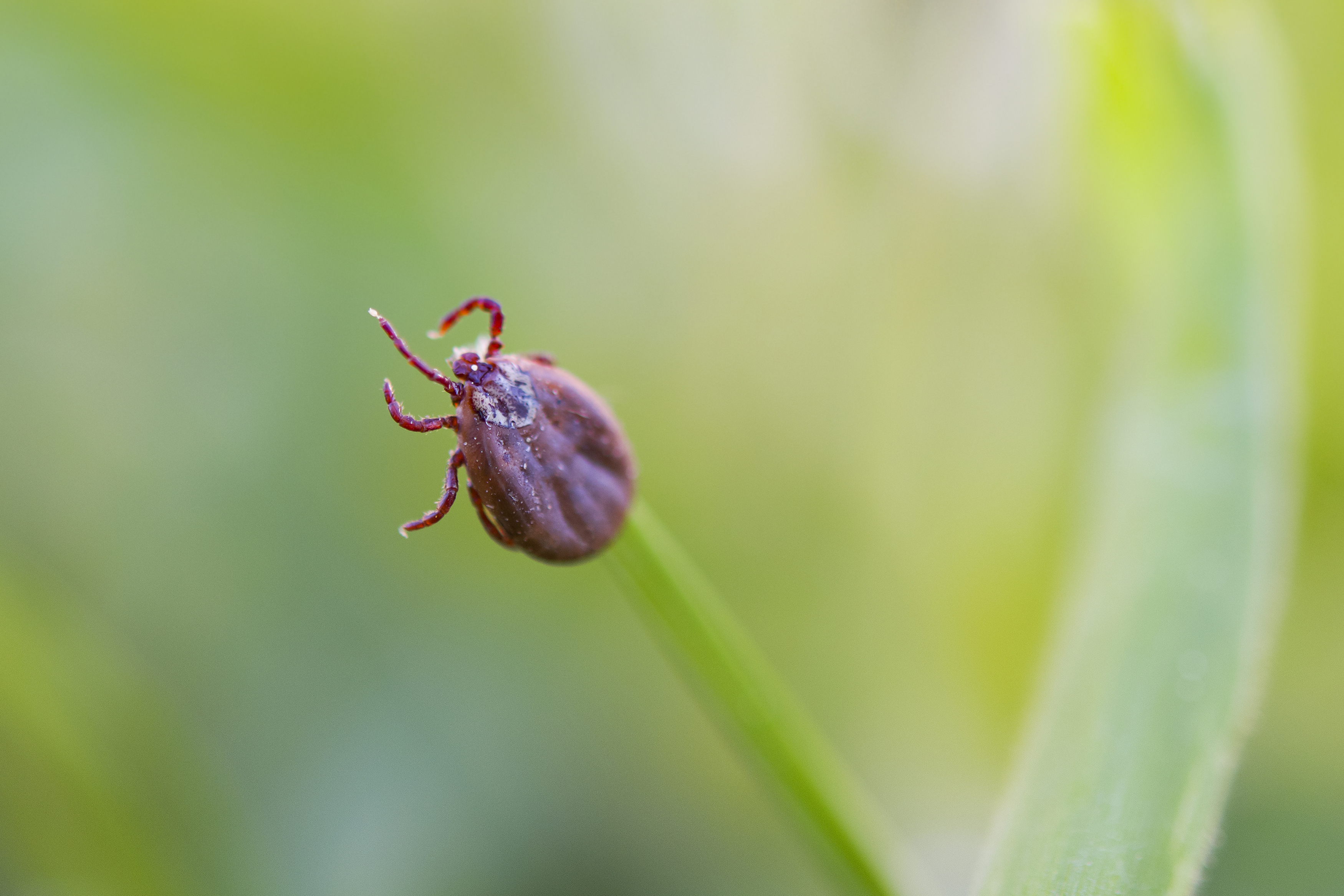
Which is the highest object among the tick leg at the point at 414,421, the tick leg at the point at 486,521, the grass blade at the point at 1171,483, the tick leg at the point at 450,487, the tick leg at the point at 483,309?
the tick leg at the point at 483,309

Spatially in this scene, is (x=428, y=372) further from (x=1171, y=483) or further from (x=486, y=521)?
(x=1171, y=483)

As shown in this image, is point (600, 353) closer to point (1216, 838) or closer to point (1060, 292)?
point (1060, 292)

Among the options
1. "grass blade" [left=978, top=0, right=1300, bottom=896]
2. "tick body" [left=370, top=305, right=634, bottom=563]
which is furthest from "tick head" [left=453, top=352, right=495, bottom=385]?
"grass blade" [left=978, top=0, right=1300, bottom=896]

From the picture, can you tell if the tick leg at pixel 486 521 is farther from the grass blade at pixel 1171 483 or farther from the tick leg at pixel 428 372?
the grass blade at pixel 1171 483

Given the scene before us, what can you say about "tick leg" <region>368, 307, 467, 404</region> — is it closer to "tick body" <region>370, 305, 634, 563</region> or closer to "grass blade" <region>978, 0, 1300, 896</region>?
"tick body" <region>370, 305, 634, 563</region>

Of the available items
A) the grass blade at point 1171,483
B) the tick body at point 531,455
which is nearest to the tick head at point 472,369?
the tick body at point 531,455

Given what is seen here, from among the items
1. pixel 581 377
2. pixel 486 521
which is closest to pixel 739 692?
pixel 486 521
